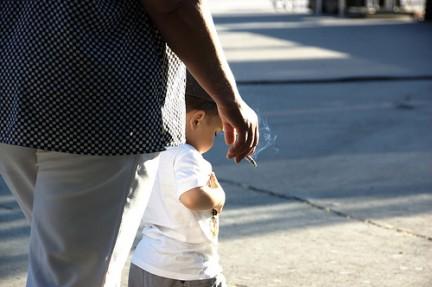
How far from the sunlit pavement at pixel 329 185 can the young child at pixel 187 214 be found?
0.37 m

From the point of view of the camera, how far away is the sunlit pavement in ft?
16.5

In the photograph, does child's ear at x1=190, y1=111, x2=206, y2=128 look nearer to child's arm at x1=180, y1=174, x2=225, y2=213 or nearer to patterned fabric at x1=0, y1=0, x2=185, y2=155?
child's arm at x1=180, y1=174, x2=225, y2=213

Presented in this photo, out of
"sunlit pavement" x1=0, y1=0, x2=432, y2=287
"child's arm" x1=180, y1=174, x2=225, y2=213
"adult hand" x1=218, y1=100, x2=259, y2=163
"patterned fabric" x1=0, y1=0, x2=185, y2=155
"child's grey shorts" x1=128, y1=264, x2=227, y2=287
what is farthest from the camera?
"sunlit pavement" x1=0, y1=0, x2=432, y2=287

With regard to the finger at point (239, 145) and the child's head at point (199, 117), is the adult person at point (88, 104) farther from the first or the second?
the child's head at point (199, 117)

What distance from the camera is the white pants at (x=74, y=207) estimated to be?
8.85 feet

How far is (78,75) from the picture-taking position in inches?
104

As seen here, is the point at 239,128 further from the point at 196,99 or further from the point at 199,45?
the point at 196,99

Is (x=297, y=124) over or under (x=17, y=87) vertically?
under

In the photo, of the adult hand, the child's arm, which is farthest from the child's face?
the adult hand

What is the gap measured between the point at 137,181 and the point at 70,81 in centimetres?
35

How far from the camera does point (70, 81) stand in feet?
8.66

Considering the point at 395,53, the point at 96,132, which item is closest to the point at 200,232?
the point at 96,132

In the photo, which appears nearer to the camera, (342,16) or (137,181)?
(137,181)

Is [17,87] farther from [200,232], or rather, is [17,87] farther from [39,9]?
[200,232]
